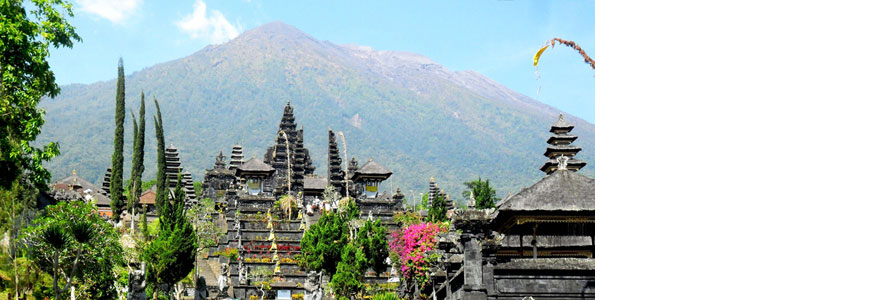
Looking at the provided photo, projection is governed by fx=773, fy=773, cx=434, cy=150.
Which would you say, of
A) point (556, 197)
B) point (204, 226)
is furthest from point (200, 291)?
point (556, 197)

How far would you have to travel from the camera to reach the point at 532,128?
144 meters

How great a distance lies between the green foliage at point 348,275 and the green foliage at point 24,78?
21.1 ft

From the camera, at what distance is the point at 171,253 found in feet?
56.6

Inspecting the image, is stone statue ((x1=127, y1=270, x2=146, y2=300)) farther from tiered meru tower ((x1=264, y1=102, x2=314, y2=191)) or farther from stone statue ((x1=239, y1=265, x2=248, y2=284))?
tiered meru tower ((x1=264, y1=102, x2=314, y2=191))

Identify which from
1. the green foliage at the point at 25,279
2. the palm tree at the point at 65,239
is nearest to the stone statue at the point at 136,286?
the palm tree at the point at 65,239

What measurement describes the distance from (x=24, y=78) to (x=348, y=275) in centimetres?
752

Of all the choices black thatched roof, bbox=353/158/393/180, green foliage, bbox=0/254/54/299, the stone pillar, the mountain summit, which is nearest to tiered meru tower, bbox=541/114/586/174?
black thatched roof, bbox=353/158/393/180

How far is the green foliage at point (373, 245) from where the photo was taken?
18.8 meters

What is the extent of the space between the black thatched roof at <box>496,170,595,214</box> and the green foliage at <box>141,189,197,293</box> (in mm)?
9482

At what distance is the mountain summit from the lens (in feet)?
374

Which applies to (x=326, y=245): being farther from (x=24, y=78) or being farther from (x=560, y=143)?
(x=560, y=143)
